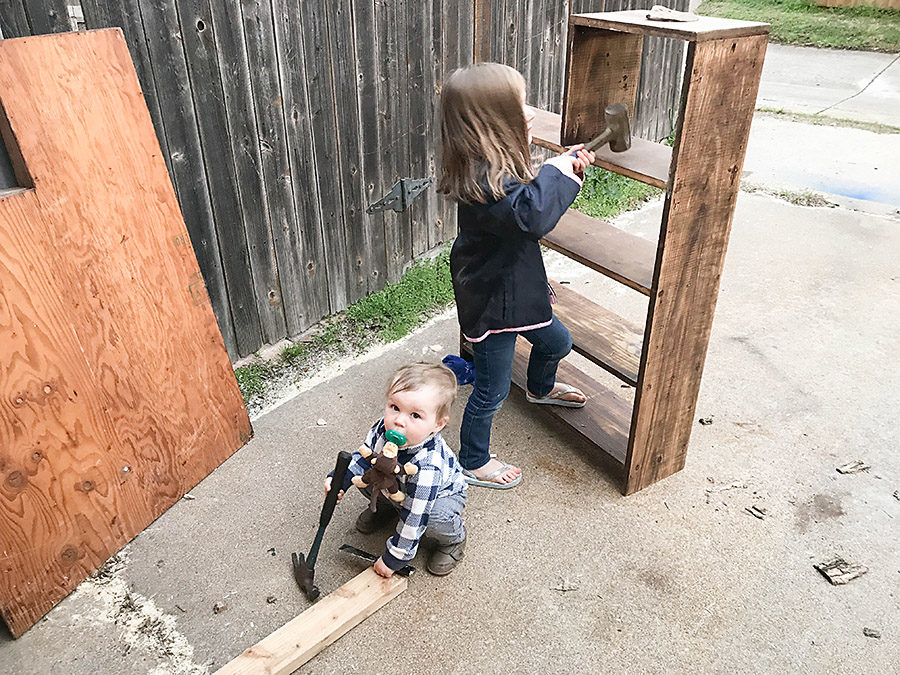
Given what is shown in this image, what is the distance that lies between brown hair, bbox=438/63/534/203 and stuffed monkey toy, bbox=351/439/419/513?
86 cm

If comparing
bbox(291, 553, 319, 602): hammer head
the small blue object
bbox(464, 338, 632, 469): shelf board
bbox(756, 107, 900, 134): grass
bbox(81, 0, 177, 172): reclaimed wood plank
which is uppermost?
bbox(81, 0, 177, 172): reclaimed wood plank

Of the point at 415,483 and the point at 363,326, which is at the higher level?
the point at 415,483

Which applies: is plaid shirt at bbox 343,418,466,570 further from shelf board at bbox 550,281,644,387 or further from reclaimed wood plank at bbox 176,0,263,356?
reclaimed wood plank at bbox 176,0,263,356

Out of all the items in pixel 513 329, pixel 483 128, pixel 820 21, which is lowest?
pixel 820 21

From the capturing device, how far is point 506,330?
2580 millimetres

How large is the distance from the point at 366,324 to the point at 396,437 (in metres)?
1.91

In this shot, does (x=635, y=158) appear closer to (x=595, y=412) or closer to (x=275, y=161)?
(x=595, y=412)

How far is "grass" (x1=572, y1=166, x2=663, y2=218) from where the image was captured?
5.48 meters

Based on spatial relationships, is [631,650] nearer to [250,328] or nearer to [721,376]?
[721,376]

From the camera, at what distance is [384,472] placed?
222cm

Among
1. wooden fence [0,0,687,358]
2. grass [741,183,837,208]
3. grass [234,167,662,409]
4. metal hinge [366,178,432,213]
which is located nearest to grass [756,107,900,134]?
grass [741,183,837,208]

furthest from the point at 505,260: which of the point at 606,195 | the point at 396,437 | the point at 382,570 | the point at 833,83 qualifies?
the point at 833,83

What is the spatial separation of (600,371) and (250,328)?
1.84 metres

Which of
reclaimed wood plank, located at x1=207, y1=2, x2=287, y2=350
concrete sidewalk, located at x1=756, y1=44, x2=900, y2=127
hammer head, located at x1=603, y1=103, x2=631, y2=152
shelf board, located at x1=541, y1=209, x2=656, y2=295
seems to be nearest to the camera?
hammer head, located at x1=603, y1=103, x2=631, y2=152
